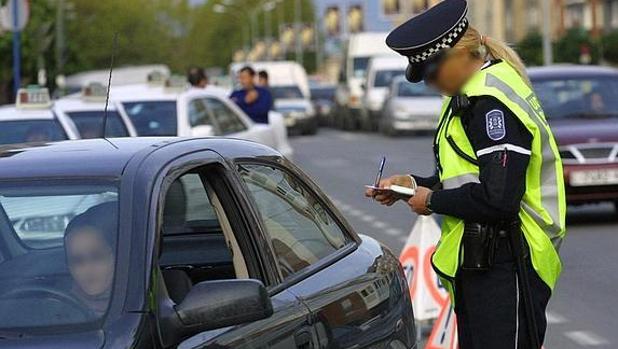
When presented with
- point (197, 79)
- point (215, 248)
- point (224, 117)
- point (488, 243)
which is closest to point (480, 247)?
point (488, 243)

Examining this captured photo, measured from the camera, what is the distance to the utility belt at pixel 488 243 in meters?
5.52

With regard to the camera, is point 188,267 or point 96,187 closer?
point 96,187

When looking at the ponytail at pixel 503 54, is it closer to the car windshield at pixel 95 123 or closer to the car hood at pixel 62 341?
the car hood at pixel 62 341

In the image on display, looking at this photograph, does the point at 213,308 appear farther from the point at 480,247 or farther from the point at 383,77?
the point at 383,77

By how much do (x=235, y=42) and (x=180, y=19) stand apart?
10.4 m

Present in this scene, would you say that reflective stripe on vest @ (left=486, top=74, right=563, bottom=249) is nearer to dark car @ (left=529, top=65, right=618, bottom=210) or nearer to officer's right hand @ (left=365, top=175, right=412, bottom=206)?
officer's right hand @ (left=365, top=175, right=412, bottom=206)

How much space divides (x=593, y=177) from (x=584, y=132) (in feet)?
1.62

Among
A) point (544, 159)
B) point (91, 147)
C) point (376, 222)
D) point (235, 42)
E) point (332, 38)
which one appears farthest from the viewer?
point (235, 42)

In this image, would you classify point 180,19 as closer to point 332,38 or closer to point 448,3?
point 332,38

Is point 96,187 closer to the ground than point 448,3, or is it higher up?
closer to the ground

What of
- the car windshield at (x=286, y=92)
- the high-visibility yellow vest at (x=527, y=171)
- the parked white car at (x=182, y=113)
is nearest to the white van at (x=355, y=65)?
the car windshield at (x=286, y=92)

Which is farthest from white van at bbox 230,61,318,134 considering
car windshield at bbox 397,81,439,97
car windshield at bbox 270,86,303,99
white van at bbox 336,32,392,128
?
car windshield at bbox 397,81,439,97

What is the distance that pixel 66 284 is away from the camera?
4.54 metres

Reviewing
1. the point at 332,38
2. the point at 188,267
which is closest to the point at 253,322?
the point at 188,267
